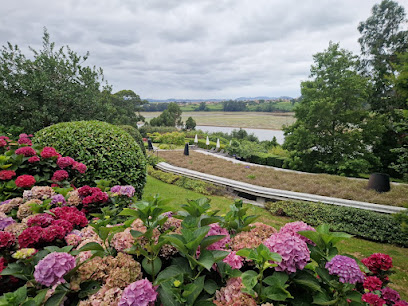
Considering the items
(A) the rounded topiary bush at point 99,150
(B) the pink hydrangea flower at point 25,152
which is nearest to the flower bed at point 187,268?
(B) the pink hydrangea flower at point 25,152

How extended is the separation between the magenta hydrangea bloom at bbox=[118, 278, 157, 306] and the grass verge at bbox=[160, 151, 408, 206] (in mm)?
6250

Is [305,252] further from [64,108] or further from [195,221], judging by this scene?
[64,108]

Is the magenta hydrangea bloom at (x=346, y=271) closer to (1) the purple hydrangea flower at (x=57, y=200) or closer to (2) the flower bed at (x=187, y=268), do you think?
(2) the flower bed at (x=187, y=268)

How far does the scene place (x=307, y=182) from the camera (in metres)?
7.97

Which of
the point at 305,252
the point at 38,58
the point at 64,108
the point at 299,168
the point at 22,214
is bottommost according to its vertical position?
the point at 299,168

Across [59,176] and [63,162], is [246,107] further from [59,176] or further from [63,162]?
[59,176]

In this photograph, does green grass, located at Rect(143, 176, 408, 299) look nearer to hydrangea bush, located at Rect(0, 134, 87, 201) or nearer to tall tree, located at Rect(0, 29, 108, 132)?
hydrangea bush, located at Rect(0, 134, 87, 201)

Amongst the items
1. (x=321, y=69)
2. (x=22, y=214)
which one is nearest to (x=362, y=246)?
(x=22, y=214)

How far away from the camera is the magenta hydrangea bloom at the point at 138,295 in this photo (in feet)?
2.83

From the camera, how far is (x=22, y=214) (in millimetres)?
1754

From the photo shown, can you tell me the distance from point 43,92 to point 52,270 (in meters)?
7.25

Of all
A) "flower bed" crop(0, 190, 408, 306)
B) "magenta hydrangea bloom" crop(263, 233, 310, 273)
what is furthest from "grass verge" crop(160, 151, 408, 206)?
"magenta hydrangea bloom" crop(263, 233, 310, 273)

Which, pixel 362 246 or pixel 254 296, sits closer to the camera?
pixel 254 296

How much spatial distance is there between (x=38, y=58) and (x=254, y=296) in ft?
28.6
